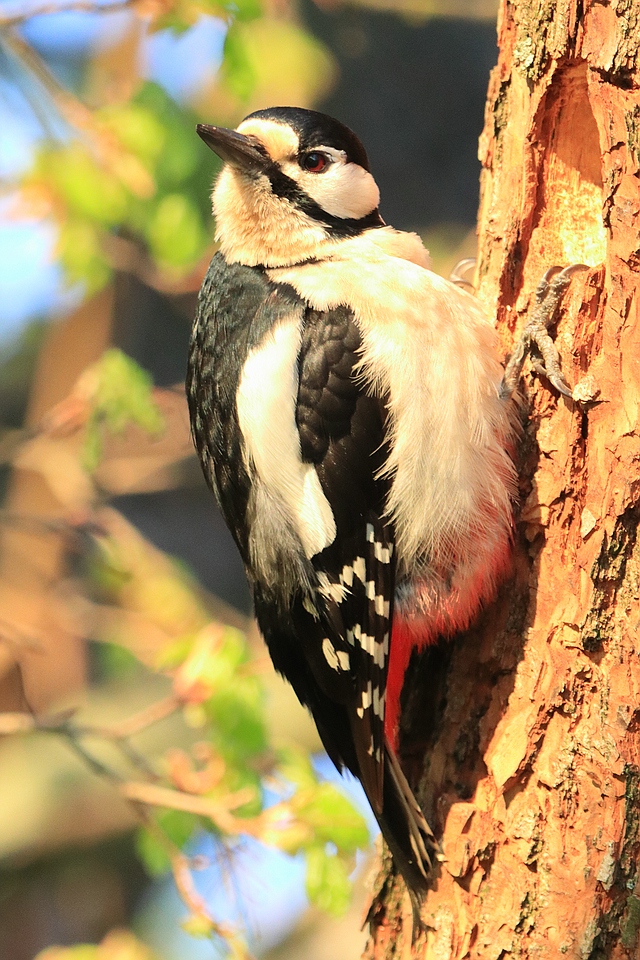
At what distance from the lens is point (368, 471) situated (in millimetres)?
1625

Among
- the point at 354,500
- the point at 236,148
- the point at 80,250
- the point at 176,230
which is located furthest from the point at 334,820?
the point at 80,250

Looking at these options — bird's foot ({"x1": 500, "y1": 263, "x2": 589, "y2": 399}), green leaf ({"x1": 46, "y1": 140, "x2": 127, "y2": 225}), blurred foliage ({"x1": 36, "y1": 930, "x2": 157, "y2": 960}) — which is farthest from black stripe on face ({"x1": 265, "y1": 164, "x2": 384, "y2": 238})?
blurred foliage ({"x1": 36, "y1": 930, "x2": 157, "y2": 960})

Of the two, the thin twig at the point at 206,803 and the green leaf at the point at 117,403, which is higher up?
the green leaf at the point at 117,403

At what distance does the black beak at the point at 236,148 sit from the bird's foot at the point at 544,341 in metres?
0.62

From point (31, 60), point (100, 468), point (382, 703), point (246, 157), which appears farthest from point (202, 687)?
point (31, 60)

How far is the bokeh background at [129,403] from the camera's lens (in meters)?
2.71

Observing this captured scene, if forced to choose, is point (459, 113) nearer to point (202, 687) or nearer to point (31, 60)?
point (31, 60)

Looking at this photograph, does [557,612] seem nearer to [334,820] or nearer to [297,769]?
[334,820]

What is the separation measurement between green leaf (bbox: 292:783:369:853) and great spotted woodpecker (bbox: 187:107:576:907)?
13.4 inches

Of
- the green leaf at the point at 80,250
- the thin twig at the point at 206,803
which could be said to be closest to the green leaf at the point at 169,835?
the thin twig at the point at 206,803

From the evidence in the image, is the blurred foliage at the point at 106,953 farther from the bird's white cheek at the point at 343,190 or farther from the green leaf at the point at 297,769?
the bird's white cheek at the point at 343,190

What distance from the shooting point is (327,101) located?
11.2 ft

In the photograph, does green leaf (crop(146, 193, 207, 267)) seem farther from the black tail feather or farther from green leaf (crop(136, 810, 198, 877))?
the black tail feather

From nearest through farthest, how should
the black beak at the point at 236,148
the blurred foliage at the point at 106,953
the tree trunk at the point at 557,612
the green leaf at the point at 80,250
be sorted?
the tree trunk at the point at 557,612
the black beak at the point at 236,148
the blurred foliage at the point at 106,953
the green leaf at the point at 80,250
